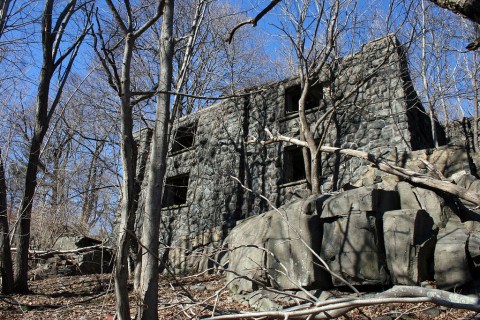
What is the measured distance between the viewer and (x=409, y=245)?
646 centimetres

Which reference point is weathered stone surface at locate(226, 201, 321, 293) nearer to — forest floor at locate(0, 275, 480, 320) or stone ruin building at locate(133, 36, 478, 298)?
stone ruin building at locate(133, 36, 478, 298)

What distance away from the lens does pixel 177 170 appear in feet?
45.4

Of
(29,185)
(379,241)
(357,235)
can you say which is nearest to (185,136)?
(29,185)

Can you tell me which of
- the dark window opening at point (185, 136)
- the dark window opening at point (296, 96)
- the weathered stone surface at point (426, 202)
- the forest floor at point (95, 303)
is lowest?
the forest floor at point (95, 303)

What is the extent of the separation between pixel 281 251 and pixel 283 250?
0.04m

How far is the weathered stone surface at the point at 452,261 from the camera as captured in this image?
595 centimetres

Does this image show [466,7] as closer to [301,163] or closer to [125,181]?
[125,181]

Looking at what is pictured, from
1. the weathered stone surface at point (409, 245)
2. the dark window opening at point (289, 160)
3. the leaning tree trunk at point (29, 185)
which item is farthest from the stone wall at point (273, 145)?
the leaning tree trunk at point (29, 185)

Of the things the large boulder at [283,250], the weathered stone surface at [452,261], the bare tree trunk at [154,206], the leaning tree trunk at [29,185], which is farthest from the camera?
the leaning tree trunk at [29,185]

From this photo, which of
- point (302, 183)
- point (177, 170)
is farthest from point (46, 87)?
point (302, 183)

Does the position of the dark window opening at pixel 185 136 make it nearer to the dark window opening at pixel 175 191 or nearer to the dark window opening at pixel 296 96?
the dark window opening at pixel 175 191

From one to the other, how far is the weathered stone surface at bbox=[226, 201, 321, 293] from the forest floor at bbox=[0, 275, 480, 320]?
0.66 meters

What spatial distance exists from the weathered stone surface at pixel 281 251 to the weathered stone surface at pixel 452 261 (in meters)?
1.85

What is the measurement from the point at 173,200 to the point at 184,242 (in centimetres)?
195
